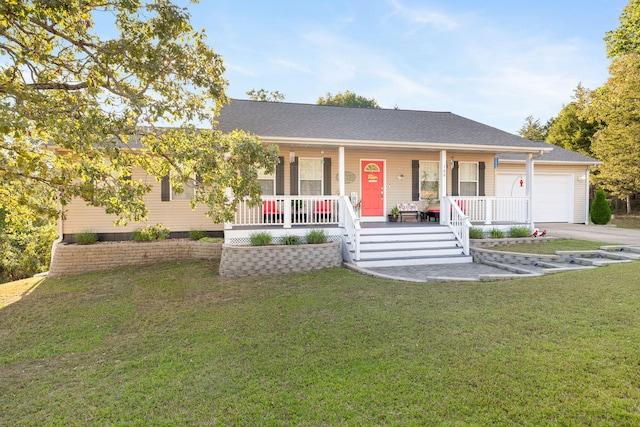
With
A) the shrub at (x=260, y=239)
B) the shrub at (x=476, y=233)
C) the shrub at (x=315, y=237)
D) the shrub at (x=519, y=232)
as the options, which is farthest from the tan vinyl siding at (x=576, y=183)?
the shrub at (x=260, y=239)

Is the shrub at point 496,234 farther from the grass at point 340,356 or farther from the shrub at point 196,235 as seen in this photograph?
the shrub at point 196,235

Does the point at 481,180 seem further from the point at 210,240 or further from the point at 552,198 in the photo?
the point at 210,240

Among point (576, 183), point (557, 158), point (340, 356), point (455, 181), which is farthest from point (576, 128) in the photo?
point (340, 356)

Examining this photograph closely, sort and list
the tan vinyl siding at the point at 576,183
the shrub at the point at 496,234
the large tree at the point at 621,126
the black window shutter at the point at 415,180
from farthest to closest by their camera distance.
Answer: the large tree at the point at 621,126
the tan vinyl siding at the point at 576,183
the black window shutter at the point at 415,180
the shrub at the point at 496,234

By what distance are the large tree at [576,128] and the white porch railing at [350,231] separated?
84.3ft

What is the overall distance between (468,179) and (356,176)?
14.1ft

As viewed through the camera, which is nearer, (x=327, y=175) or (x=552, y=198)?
(x=327, y=175)

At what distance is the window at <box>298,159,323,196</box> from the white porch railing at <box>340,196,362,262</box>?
2.10 m

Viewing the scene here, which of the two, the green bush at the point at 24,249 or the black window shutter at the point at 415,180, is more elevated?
the black window shutter at the point at 415,180

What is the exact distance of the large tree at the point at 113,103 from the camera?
4109mm

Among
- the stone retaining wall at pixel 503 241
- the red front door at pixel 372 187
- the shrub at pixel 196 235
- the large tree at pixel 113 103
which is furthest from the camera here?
the red front door at pixel 372 187

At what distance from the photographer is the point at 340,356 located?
3.60 metres

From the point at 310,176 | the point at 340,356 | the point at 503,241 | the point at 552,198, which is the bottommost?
the point at 340,356

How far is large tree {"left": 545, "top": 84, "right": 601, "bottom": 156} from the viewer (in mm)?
25625
